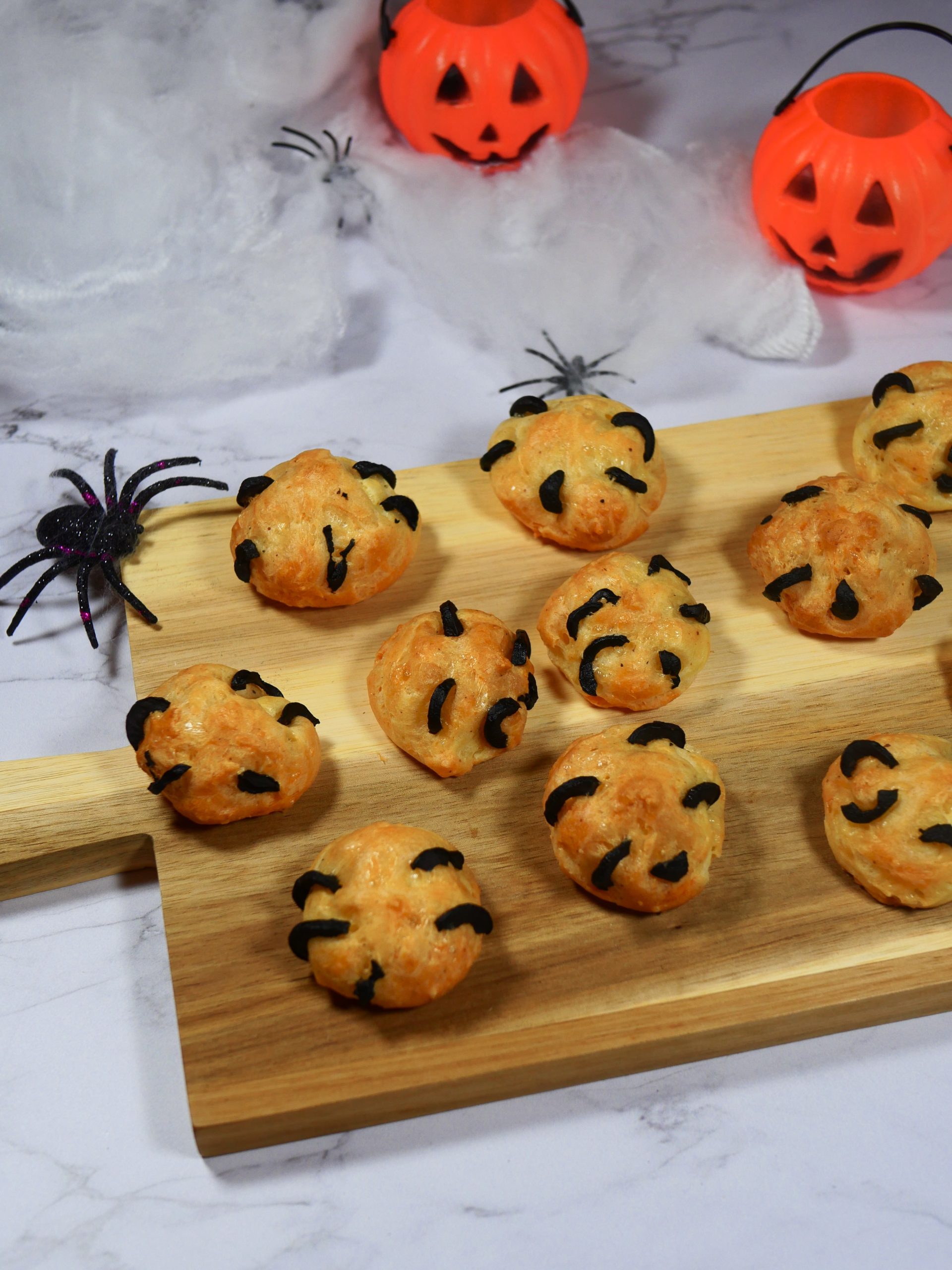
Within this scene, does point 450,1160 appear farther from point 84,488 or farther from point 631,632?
point 84,488

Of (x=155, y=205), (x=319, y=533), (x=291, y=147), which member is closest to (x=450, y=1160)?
(x=319, y=533)

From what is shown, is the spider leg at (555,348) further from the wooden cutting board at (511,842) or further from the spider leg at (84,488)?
the spider leg at (84,488)

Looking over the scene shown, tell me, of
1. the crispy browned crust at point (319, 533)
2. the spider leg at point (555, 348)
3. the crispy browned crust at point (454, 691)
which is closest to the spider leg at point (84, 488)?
the crispy browned crust at point (319, 533)

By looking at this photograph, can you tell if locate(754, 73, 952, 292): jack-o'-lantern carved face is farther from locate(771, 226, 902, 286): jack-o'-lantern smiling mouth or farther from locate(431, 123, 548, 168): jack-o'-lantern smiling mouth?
locate(431, 123, 548, 168): jack-o'-lantern smiling mouth

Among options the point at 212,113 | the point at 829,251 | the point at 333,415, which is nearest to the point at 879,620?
the point at 829,251

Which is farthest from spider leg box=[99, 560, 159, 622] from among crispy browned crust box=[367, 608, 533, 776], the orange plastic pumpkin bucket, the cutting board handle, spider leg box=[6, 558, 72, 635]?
the orange plastic pumpkin bucket
